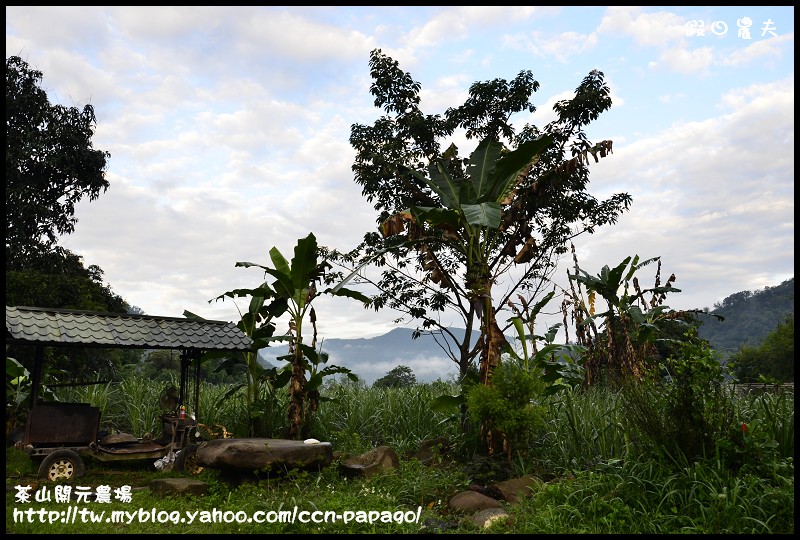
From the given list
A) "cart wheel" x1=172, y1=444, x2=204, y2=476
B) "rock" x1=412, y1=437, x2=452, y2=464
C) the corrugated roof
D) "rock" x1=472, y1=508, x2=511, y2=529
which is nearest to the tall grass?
"rock" x1=412, y1=437, x2=452, y2=464

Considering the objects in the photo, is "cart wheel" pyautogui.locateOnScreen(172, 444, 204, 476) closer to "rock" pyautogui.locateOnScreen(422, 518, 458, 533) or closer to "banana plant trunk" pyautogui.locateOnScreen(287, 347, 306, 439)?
"banana plant trunk" pyautogui.locateOnScreen(287, 347, 306, 439)

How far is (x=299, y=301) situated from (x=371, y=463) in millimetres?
2820

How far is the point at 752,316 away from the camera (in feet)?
156

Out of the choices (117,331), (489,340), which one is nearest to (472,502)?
(489,340)

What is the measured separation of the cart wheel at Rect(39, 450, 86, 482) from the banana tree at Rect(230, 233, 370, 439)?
2851 millimetres

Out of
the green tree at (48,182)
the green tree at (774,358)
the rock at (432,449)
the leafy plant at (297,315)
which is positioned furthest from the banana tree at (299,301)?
the green tree at (774,358)

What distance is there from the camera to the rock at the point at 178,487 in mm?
6926

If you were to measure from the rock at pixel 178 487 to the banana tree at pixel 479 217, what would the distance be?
3682 millimetres

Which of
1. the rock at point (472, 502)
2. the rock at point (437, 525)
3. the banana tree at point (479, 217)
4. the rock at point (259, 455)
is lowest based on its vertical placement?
the rock at point (437, 525)

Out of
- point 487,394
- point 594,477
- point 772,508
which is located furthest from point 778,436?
point 487,394

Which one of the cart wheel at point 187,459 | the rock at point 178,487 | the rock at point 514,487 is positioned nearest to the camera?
the rock at point 514,487

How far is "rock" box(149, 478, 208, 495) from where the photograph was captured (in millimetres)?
6926

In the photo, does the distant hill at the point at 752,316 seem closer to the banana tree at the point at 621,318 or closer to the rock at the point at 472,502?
the banana tree at the point at 621,318

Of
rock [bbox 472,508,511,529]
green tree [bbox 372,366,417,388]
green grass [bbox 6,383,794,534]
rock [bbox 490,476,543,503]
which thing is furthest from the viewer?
green tree [bbox 372,366,417,388]
